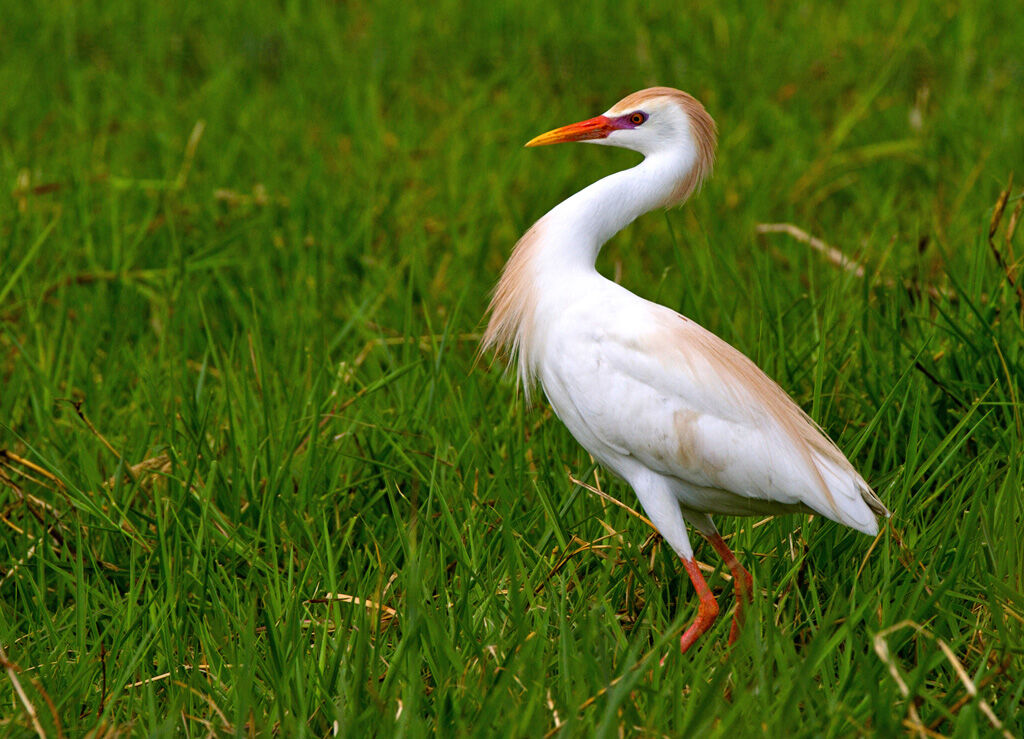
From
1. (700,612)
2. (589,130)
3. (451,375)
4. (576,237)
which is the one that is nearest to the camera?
(700,612)

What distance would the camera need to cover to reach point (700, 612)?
281 cm

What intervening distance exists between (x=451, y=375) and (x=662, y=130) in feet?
3.97

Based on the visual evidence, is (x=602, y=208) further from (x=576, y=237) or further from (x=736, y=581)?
(x=736, y=581)

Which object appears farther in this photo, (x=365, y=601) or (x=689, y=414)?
(x=689, y=414)

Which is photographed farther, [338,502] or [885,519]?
[338,502]

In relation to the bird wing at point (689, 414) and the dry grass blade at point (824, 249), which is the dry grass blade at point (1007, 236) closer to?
the dry grass blade at point (824, 249)

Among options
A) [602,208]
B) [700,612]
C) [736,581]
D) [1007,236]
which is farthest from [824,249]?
[700,612]

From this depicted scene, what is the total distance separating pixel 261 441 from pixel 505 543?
2.99ft

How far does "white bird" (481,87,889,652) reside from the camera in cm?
281

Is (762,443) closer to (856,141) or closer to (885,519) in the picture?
(885,519)

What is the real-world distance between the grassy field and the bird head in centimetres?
74

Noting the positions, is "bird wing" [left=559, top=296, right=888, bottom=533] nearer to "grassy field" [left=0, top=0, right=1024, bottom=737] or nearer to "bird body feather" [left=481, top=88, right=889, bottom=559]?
"bird body feather" [left=481, top=88, right=889, bottom=559]

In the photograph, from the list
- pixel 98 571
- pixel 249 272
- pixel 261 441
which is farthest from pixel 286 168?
pixel 98 571

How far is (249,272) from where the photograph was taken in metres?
4.86
